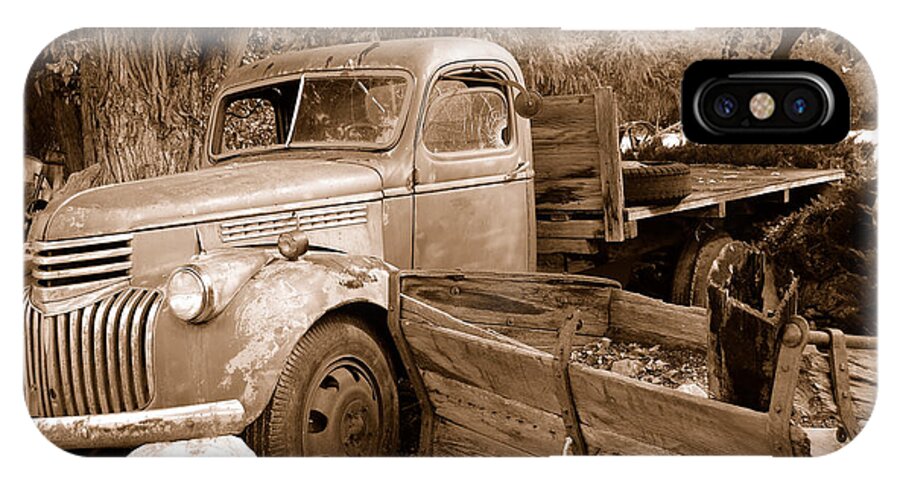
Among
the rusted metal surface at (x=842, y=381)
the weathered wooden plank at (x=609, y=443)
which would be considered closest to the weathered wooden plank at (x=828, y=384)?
the rusted metal surface at (x=842, y=381)

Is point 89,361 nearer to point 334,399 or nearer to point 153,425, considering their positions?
point 153,425

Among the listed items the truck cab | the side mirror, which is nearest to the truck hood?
the truck cab

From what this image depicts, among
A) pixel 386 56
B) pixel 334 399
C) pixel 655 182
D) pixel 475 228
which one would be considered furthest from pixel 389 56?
pixel 334 399

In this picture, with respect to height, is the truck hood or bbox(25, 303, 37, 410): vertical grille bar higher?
the truck hood

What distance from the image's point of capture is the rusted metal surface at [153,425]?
2516 millimetres

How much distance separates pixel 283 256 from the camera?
8.58 ft

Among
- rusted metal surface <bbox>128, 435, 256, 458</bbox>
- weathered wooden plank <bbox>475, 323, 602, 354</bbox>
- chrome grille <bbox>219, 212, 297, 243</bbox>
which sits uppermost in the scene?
chrome grille <bbox>219, 212, 297, 243</bbox>

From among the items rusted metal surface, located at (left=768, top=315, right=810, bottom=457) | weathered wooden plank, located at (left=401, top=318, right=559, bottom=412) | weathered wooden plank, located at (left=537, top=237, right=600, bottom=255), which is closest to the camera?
rusted metal surface, located at (left=768, top=315, right=810, bottom=457)

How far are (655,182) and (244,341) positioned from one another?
3.22 feet

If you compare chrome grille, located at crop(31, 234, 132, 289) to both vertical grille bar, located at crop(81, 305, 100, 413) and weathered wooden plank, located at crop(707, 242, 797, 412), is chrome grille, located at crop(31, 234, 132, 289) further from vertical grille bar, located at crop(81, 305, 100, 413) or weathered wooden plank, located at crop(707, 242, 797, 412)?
weathered wooden plank, located at crop(707, 242, 797, 412)

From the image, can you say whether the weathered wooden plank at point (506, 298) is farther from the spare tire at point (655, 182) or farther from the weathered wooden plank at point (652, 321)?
the spare tire at point (655, 182)

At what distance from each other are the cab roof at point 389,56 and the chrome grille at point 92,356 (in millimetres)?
603

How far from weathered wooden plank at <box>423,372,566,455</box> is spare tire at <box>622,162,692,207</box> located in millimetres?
532

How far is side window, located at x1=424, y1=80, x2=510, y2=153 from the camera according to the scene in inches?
108
